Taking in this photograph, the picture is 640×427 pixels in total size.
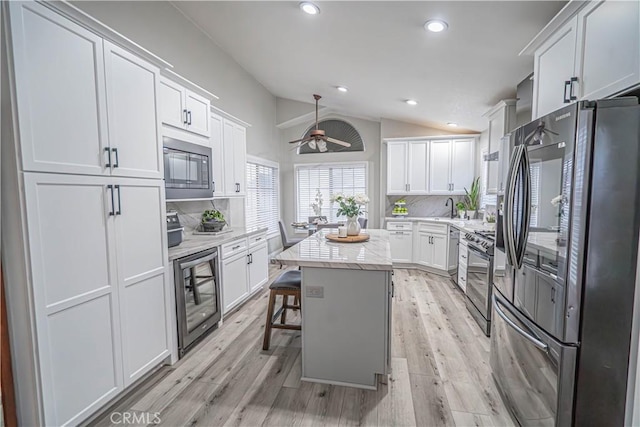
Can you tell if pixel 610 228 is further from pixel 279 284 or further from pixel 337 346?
pixel 279 284

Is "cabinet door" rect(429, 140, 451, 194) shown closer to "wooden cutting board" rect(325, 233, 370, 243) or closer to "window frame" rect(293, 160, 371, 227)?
"window frame" rect(293, 160, 371, 227)

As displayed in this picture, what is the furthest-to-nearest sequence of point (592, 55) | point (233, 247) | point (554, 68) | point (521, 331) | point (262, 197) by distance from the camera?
point (262, 197) < point (233, 247) < point (554, 68) < point (521, 331) < point (592, 55)

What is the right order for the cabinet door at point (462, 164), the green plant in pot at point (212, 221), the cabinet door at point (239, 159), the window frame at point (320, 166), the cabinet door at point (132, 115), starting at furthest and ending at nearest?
the window frame at point (320, 166)
the cabinet door at point (462, 164)
the cabinet door at point (239, 159)
the green plant in pot at point (212, 221)
the cabinet door at point (132, 115)

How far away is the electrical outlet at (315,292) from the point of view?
2.09m

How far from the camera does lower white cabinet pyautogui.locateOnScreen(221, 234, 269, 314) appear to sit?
122 inches

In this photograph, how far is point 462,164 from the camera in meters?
5.06

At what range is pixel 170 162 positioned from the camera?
259cm

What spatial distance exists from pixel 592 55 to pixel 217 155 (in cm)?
329

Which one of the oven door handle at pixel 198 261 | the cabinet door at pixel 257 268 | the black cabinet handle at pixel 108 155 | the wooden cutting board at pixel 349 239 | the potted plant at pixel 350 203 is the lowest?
the cabinet door at pixel 257 268

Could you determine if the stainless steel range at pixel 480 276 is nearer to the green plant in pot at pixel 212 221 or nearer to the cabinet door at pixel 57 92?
the green plant in pot at pixel 212 221

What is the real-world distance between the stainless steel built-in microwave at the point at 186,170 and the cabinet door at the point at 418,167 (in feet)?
11.7

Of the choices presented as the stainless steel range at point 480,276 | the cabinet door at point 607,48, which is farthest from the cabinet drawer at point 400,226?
the cabinet door at point 607,48

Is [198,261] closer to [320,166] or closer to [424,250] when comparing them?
[424,250]

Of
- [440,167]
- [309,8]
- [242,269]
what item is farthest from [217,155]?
[440,167]
